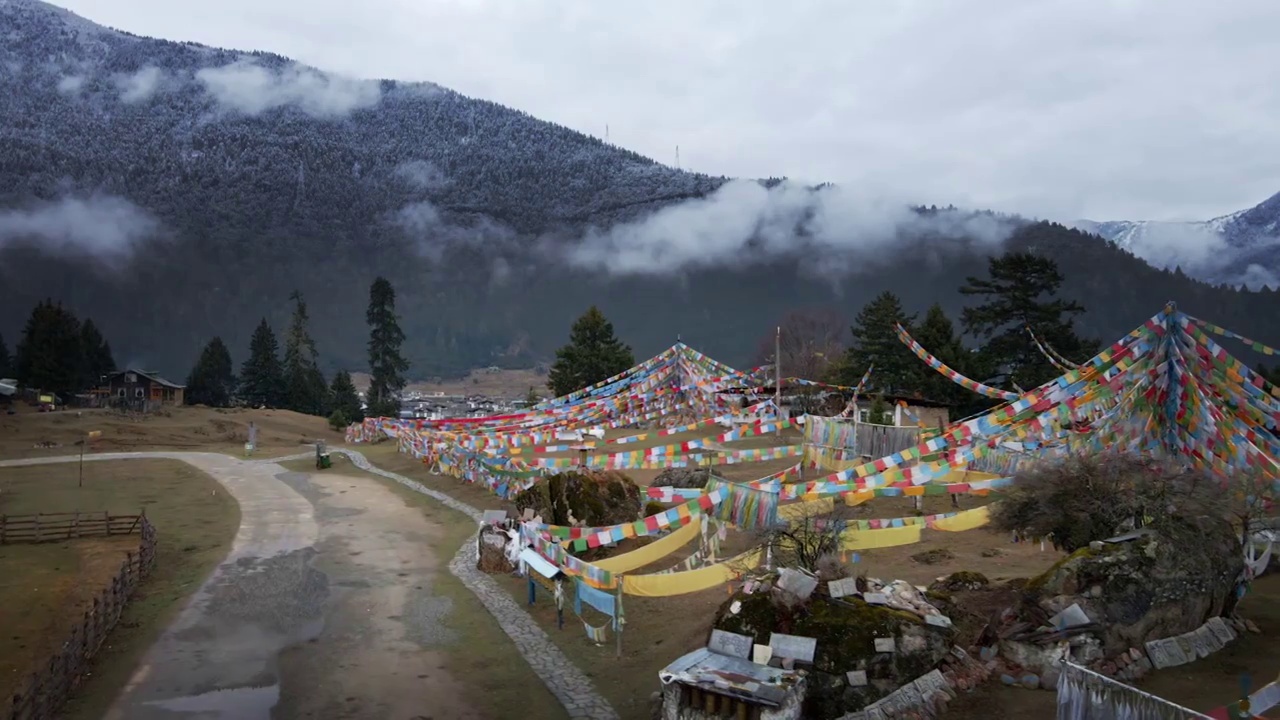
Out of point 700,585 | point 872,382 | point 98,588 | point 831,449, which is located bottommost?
point 98,588

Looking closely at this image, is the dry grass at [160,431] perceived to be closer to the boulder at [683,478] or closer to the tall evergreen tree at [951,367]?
the boulder at [683,478]

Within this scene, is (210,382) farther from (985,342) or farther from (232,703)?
(232,703)

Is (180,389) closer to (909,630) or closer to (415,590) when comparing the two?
(415,590)

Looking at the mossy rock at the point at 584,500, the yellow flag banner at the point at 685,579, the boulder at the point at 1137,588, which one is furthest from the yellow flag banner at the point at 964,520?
the mossy rock at the point at 584,500

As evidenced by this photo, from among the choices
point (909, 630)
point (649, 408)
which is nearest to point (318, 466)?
point (649, 408)

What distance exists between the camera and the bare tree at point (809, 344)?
6719cm

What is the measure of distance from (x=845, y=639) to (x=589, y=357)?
5246 centimetres

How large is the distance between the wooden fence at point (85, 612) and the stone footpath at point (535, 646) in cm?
698

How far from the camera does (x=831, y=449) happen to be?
2847 centimetres

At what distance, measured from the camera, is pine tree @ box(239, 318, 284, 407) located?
8519cm

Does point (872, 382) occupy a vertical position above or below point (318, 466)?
above

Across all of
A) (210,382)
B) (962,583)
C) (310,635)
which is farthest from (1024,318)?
(210,382)

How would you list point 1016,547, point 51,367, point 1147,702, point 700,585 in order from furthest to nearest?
1. point 51,367
2. point 1016,547
3. point 700,585
4. point 1147,702

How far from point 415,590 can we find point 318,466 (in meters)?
27.7
